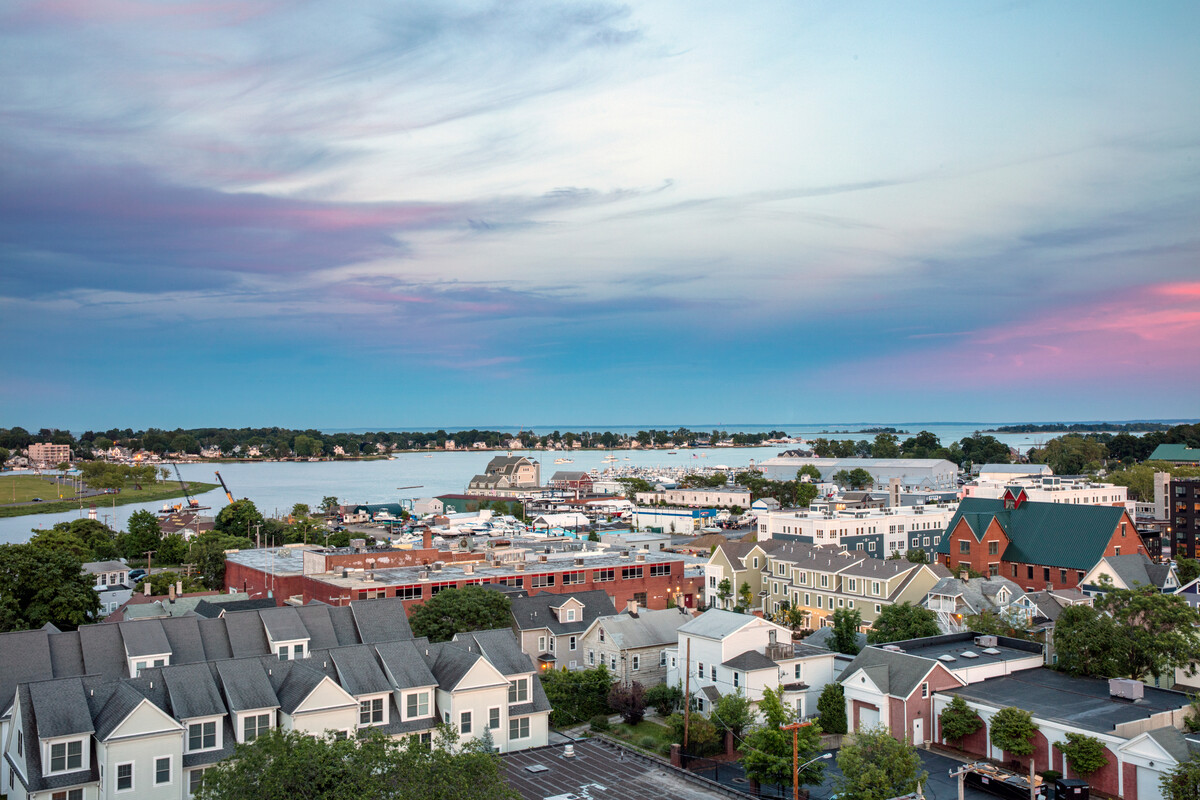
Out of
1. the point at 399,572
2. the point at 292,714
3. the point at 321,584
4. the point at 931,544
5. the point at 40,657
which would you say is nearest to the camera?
the point at 292,714

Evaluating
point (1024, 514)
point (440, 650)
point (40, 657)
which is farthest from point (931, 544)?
point (40, 657)

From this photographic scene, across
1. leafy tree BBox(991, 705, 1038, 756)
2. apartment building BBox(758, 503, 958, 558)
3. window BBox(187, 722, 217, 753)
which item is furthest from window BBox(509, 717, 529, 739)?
apartment building BBox(758, 503, 958, 558)

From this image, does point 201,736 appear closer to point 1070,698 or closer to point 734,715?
point 734,715

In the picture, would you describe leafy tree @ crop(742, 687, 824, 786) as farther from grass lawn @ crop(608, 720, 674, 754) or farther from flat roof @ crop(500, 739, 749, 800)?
grass lawn @ crop(608, 720, 674, 754)

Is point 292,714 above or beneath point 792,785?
above

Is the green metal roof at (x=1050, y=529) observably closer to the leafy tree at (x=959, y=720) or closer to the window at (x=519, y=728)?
the leafy tree at (x=959, y=720)

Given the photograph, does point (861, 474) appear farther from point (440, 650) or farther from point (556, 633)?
point (440, 650)

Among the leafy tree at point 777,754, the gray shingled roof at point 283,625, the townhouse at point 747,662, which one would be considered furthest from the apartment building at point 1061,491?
the gray shingled roof at point 283,625
